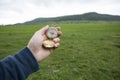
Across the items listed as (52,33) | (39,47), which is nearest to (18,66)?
(39,47)

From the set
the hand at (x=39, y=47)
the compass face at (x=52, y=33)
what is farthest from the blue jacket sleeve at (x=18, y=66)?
the compass face at (x=52, y=33)

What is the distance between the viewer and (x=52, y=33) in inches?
149

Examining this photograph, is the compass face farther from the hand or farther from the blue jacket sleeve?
the blue jacket sleeve

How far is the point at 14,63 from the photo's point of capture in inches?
124

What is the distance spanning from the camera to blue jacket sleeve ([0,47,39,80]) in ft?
10.1

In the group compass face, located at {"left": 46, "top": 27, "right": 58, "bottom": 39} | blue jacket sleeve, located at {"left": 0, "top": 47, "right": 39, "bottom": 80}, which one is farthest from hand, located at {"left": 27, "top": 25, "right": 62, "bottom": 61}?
blue jacket sleeve, located at {"left": 0, "top": 47, "right": 39, "bottom": 80}

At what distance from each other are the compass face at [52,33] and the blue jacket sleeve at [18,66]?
552 millimetres

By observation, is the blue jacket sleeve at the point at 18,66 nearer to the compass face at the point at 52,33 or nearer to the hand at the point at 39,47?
the hand at the point at 39,47

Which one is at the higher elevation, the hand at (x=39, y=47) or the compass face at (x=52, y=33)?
the compass face at (x=52, y=33)

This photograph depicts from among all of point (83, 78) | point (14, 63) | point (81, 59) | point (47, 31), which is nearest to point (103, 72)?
point (83, 78)

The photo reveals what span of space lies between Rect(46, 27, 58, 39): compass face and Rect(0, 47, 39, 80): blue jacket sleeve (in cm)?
55

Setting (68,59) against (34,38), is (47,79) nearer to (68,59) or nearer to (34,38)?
(68,59)

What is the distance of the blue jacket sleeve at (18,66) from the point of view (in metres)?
3.06

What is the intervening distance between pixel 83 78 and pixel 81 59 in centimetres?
411
